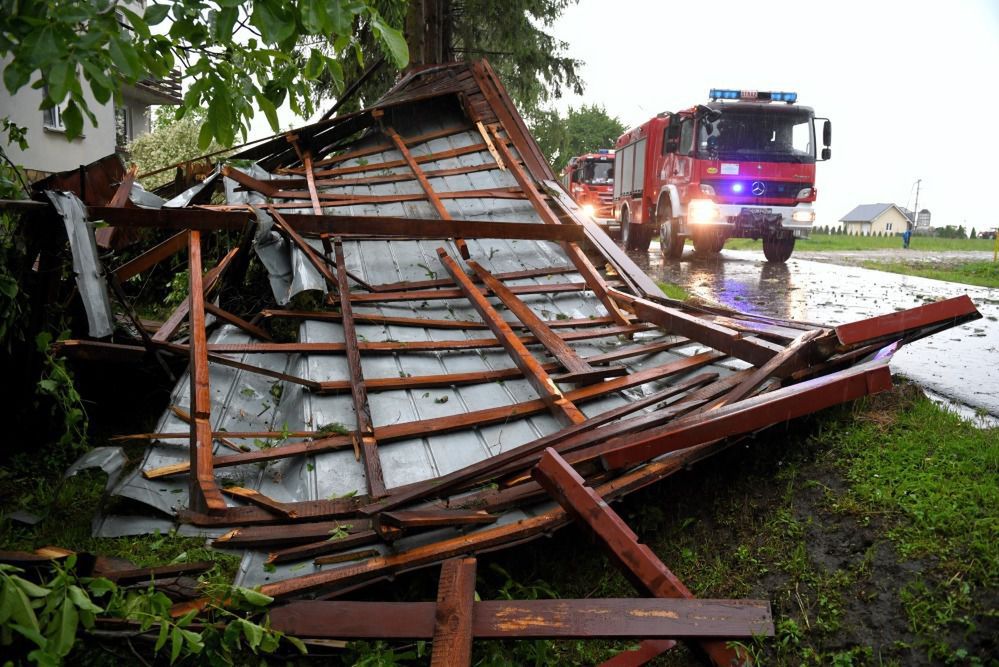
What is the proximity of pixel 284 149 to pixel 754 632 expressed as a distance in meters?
7.62

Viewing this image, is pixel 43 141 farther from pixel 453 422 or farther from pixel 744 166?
pixel 453 422

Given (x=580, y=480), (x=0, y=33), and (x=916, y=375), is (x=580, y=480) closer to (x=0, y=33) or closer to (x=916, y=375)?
(x=0, y=33)

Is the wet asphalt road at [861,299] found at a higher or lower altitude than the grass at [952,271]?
lower

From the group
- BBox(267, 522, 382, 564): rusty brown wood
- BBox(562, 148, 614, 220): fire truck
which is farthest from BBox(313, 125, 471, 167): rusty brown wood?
BBox(562, 148, 614, 220): fire truck

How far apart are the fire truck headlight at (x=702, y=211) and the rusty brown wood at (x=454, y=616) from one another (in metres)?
12.2

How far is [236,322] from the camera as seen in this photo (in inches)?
192

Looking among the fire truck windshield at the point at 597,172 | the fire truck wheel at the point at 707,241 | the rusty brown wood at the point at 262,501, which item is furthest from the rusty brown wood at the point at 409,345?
the fire truck windshield at the point at 597,172

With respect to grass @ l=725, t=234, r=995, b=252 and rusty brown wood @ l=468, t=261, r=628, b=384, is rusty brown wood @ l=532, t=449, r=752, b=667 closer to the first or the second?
rusty brown wood @ l=468, t=261, r=628, b=384

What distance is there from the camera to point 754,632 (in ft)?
8.98

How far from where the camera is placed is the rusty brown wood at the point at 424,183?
651 cm

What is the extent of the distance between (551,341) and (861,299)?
623 cm

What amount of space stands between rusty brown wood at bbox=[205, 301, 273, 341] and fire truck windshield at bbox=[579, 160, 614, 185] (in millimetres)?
22859

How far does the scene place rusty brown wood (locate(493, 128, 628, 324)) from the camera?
607 cm

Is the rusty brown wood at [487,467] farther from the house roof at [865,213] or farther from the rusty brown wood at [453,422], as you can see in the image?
the house roof at [865,213]
